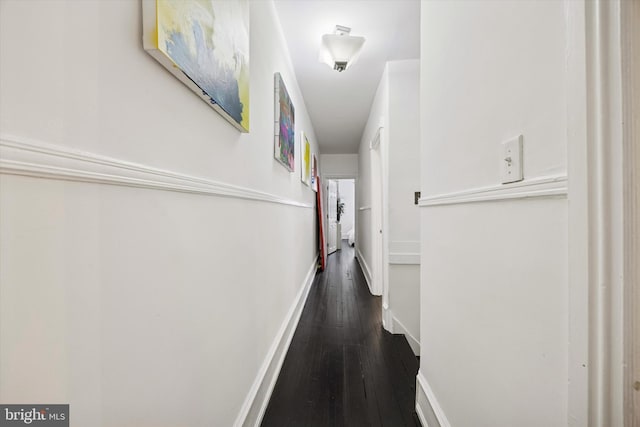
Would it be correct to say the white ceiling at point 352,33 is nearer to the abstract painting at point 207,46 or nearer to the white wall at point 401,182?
the white wall at point 401,182

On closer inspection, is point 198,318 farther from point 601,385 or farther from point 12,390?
point 601,385

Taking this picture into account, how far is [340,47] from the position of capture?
2.03 metres

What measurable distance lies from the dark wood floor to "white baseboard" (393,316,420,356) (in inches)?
1.7

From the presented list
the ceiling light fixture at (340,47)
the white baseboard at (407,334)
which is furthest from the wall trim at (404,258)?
the ceiling light fixture at (340,47)

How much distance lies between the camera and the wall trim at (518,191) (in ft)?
1.85

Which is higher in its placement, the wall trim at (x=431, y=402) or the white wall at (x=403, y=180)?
the white wall at (x=403, y=180)

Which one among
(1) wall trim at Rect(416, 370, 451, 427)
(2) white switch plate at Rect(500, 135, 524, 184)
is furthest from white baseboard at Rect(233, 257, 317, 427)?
(2) white switch plate at Rect(500, 135, 524, 184)

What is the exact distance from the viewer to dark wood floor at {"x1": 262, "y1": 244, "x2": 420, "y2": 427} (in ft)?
4.67

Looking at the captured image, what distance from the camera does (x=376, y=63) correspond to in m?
2.53

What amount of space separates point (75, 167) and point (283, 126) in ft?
5.59

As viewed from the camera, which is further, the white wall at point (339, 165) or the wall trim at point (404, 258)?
the white wall at point (339, 165)

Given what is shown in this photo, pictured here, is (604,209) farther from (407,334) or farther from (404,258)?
(407,334)

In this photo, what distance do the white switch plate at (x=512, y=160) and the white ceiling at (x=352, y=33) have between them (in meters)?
1.60

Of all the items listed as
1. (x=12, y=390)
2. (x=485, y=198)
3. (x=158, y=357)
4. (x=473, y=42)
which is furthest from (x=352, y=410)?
(x=473, y=42)
